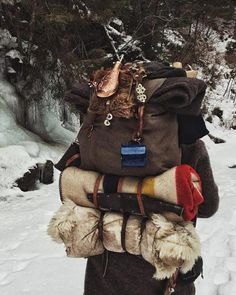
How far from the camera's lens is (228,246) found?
3666mm

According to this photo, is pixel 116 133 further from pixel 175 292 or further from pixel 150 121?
pixel 175 292

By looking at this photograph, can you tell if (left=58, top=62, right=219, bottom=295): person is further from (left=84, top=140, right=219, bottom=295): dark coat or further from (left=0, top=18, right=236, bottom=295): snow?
(left=0, top=18, right=236, bottom=295): snow

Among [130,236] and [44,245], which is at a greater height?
[130,236]

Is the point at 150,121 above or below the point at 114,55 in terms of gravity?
above

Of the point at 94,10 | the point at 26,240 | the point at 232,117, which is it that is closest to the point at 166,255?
the point at 26,240

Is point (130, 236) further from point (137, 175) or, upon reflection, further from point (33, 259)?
point (33, 259)

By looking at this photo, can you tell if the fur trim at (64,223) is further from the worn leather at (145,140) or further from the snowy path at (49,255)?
the snowy path at (49,255)

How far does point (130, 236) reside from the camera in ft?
4.61

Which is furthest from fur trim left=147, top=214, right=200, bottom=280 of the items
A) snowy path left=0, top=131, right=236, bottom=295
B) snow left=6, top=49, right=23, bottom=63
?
snow left=6, top=49, right=23, bottom=63

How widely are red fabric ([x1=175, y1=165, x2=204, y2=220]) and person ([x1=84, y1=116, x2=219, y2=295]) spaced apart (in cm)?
14

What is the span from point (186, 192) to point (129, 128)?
0.27 meters

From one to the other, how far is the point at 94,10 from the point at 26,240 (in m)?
5.63

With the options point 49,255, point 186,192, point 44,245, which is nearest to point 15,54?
point 44,245

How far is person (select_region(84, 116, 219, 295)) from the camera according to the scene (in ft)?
4.55
